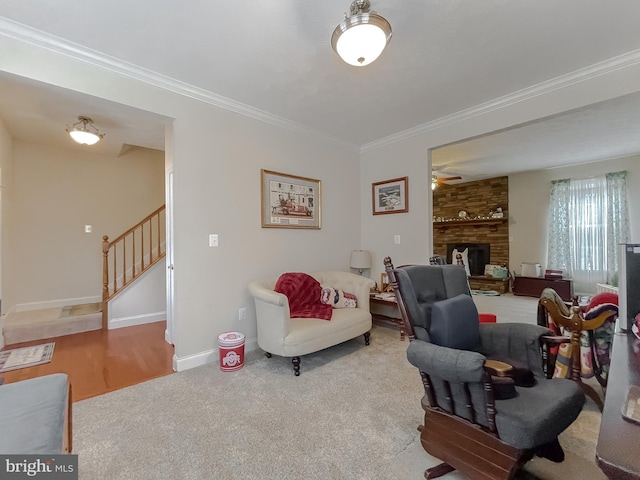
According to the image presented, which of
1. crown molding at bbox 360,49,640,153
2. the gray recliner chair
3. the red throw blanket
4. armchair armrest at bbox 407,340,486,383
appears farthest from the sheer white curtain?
armchair armrest at bbox 407,340,486,383

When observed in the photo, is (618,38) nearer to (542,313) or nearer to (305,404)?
(542,313)

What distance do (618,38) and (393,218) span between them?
2558 mm

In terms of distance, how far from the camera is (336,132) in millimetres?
3861

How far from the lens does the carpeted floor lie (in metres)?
1.48

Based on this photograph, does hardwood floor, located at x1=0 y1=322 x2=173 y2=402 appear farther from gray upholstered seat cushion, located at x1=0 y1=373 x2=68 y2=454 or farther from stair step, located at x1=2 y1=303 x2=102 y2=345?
gray upholstered seat cushion, located at x1=0 y1=373 x2=68 y2=454

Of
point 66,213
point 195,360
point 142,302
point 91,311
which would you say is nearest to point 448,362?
point 195,360

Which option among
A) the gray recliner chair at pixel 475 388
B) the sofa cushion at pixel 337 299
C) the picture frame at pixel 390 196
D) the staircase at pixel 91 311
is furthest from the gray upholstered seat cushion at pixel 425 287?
the staircase at pixel 91 311

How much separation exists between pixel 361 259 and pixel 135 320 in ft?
11.2

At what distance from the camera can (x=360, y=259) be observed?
4141 millimetres

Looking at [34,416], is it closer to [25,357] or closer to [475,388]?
[475,388]

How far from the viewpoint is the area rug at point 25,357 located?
2.68 metres

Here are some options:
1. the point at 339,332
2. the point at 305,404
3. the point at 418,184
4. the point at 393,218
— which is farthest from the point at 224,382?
the point at 418,184

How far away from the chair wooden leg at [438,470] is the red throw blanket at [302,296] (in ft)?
5.06

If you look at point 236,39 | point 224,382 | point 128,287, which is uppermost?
point 236,39
